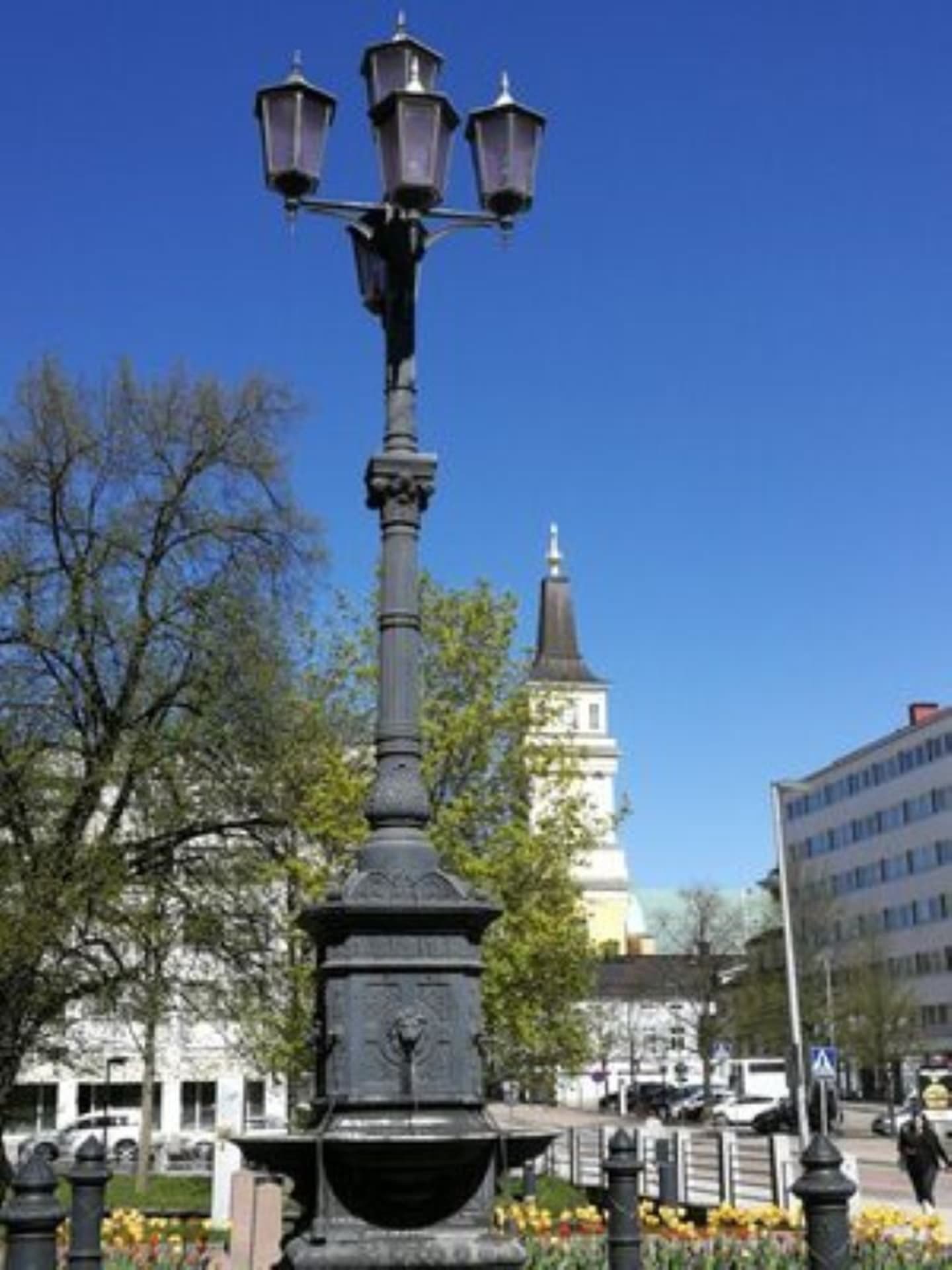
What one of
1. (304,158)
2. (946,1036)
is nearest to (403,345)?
(304,158)

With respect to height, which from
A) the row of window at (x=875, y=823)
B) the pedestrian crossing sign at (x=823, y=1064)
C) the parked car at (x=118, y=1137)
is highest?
the row of window at (x=875, y=823)

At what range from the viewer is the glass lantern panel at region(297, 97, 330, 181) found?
869 cm

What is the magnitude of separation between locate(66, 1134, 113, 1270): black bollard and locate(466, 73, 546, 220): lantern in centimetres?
669

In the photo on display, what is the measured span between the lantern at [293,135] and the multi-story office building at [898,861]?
62.9 m

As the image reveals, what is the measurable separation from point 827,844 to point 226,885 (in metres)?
70.6

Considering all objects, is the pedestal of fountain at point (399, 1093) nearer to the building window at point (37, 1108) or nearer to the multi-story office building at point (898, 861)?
the building window at point (37, 1108)

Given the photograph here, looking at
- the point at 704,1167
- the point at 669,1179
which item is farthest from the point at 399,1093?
the point at 704,1167

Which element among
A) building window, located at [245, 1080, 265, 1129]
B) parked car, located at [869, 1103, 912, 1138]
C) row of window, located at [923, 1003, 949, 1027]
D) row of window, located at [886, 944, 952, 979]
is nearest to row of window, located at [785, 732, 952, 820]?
row of window, located at [886, 944, 952, 979]

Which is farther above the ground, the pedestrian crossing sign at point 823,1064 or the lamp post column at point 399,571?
the lamp post column at point 399,571

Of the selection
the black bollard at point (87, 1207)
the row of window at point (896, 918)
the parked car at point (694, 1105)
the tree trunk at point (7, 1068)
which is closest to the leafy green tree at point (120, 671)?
the tree trunk at point (7, 1068)

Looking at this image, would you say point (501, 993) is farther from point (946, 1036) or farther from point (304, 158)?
point (946, 1036)

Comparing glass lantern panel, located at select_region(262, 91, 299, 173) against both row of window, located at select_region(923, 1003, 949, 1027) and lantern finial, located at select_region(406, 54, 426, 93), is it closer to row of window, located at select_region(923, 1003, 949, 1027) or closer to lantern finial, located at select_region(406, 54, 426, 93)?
lantern finial, located at select_region(406, 54, 426, 93)

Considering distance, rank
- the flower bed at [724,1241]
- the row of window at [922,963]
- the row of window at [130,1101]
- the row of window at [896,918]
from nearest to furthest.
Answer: the flower bed at [724,1241] → the row of window at [130,1101] → the row of window at [922,963] → the row of window at [896,918]

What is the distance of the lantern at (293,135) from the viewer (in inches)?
341
